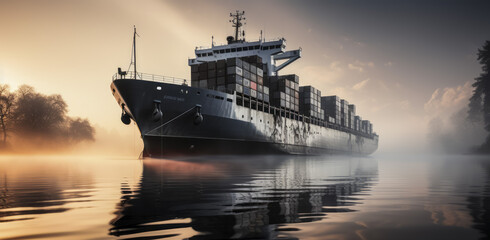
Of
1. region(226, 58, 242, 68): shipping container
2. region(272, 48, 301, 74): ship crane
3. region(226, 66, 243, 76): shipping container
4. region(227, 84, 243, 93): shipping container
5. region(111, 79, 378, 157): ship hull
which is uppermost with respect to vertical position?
region(272, 48, 301, 74): ship crane

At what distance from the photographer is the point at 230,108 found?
1303 inches

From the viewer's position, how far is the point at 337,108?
6700 cm

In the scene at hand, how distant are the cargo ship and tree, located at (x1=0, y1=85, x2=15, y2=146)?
132 ft

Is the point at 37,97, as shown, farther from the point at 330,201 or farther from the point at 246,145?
the point at 330,201

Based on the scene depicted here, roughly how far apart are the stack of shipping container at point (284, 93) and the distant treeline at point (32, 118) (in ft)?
166

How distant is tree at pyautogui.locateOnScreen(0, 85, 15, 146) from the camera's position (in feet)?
200

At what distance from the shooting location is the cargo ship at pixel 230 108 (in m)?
29.1

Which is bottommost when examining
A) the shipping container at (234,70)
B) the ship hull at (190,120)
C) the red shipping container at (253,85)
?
the ship hull at (190,120)

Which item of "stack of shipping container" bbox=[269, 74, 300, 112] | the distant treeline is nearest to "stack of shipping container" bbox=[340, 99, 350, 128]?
"stack of shipping container" bbox=[269, 74, 300, 112]

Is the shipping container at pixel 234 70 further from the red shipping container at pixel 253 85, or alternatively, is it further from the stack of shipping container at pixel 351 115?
the stack of shipping container at pixel 351 115

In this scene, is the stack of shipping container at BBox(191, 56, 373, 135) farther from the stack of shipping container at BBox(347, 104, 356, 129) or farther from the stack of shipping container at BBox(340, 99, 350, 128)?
the stack of shipping container at BBox(347, 104, 356, 129)

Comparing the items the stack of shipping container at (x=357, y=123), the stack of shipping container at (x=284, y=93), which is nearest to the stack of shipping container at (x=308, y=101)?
the stack of shipping container at (x=284, y=93)

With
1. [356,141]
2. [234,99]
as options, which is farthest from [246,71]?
[356,141]

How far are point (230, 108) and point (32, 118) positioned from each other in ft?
175
